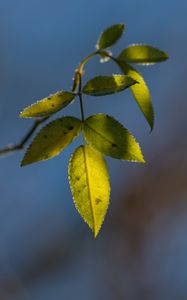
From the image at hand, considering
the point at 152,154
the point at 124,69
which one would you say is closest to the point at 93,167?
the point at 124,69

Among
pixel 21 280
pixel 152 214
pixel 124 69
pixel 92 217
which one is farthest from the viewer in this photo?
pixel 152 214

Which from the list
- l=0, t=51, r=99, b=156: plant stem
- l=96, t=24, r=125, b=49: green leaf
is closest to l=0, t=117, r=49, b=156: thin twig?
l=0, t=51, r=99, b=156: plant stem

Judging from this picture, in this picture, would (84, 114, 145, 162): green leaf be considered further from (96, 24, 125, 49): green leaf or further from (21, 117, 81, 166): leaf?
(96, 24, 125, 49): green leaf

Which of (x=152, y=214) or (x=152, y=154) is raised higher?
(x=152, y=154)

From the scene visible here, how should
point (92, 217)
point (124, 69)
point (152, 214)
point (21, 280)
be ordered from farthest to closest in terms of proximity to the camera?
1. point (152, 214)
2. point (21, 280)
3. point (124, 69)
4. point (92, 217)

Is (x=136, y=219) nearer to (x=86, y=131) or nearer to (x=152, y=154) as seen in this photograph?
(x=152, y=154)

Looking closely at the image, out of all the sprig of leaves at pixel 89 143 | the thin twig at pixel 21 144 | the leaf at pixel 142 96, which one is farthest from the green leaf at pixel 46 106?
the thin twig at pixel 21 144

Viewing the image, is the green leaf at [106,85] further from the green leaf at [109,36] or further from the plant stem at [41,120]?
the green leaf at [109,36]
